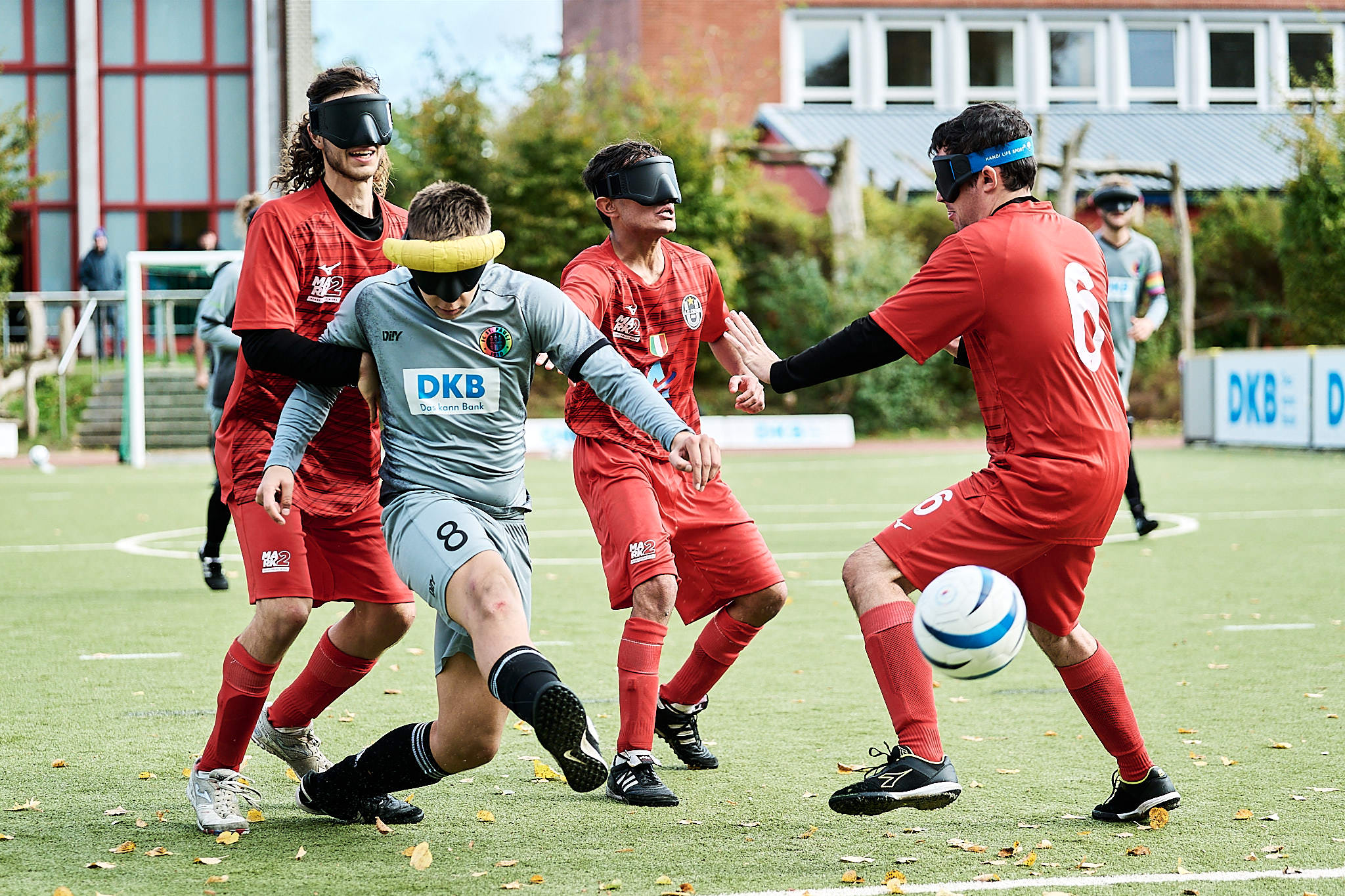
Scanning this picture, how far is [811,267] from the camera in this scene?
94.5 ft

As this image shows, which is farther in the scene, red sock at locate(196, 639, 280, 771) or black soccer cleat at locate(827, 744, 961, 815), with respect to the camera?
red sock at locate(196, 639, 280, 771)

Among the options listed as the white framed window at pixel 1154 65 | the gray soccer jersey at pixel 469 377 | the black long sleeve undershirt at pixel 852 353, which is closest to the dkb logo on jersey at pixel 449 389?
the gray soccer jersey at pixel 469 377

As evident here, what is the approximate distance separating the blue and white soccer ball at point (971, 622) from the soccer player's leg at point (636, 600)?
1.16 metres

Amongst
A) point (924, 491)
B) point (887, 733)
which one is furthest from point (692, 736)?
point (924, 491)

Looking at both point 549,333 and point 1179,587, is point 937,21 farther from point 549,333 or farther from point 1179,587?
point 549,333

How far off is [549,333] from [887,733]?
7.87 feet

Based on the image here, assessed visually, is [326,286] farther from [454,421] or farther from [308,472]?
[454,421]

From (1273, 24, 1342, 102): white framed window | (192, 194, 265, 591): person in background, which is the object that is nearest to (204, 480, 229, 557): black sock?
(192, 194, 265, 591): person in background

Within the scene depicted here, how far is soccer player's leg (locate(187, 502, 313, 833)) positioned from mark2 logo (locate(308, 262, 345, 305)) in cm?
66

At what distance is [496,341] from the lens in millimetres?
4344

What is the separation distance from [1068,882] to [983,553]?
35.9 inches

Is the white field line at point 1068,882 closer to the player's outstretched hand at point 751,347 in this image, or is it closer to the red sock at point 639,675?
the red sock at point 639,675

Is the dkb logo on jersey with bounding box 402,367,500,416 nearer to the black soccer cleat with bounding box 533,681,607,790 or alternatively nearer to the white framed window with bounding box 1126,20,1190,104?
the black soccer cleat with bounding box 533,681,607,790

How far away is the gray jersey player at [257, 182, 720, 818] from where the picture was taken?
4.17 meters
